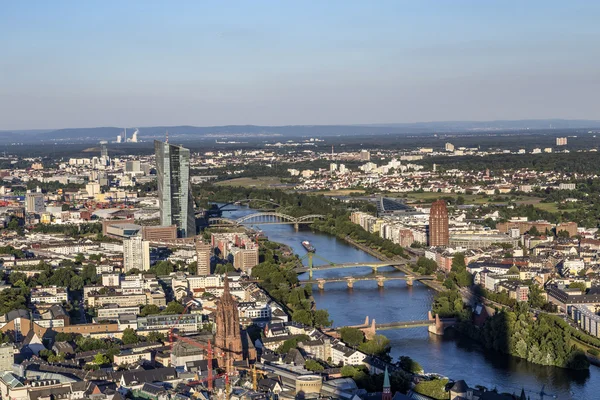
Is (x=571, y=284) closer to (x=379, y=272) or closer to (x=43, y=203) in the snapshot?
(x=379, y=272)

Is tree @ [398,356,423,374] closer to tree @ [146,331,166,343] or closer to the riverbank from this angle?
tree @ [146,331,166,343]

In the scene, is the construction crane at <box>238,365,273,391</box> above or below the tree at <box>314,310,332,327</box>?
above

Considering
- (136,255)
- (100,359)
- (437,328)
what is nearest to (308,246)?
(136,255)

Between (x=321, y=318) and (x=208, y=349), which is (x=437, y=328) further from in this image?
(x=208, y=349)

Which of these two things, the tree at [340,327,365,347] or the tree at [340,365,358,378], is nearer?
the tree at [340,365,358,378]

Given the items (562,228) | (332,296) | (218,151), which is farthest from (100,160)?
(332,296)

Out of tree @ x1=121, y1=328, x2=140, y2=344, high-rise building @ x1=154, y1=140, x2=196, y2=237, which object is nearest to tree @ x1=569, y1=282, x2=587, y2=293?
tree @ x1=121, y1=328, x2=140, y2=344

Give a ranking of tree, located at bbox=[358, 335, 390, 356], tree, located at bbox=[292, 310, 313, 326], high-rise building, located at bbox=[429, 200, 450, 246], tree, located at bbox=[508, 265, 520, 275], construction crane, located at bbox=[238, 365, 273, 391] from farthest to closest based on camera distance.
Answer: high-rise building, located at bbox=[429, 200, 450, 246]
tree, located at bbox=[508, 265, 520, 275]
tree, located at bbox=[292, 310, 313, 326]
tree, located at bbox=[358, 335, 390, 356]
construction crane, located at bbox=[238, 365, 273, 391]
